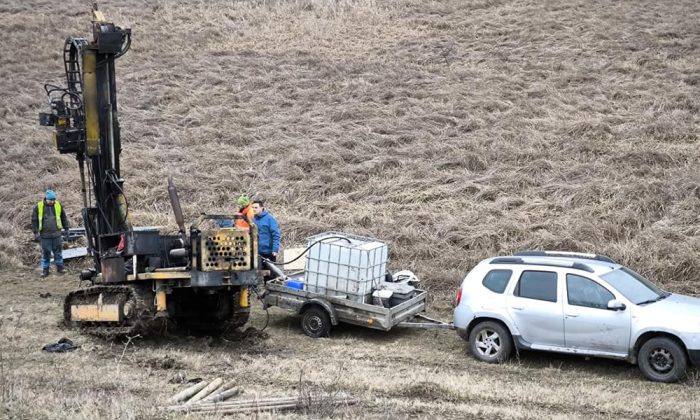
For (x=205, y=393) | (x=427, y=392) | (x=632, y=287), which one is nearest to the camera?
(x=205, y=393)

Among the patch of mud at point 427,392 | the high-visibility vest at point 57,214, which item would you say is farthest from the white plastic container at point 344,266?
the high-visibility vest at point 57,214

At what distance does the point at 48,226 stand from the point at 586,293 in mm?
10737

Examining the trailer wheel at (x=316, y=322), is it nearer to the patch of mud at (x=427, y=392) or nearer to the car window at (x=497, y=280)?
the car window at (x=497, y=280)

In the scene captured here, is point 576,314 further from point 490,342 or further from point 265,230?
point 265,230

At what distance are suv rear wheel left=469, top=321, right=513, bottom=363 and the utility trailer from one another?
0.89 meters

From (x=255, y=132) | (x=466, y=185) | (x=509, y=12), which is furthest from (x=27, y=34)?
(x=466, y=185)

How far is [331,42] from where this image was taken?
2997cm

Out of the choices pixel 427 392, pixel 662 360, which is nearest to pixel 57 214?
pixel 427 392

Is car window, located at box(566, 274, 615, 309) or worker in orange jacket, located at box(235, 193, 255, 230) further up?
worker in orange jacket, located at box(235, 193, 255, 230)

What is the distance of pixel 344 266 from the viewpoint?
12047 mm

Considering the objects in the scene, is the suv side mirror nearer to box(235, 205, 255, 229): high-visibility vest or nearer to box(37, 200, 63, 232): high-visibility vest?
box(235, 205, 255, 229): high-visibility vest

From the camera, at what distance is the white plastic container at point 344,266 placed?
471 inches

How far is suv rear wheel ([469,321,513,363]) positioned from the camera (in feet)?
35.7

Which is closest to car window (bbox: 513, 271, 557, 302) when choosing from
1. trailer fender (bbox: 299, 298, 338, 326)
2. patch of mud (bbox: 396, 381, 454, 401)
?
patch of mud (bbox: 396, 381, 454, 401)
